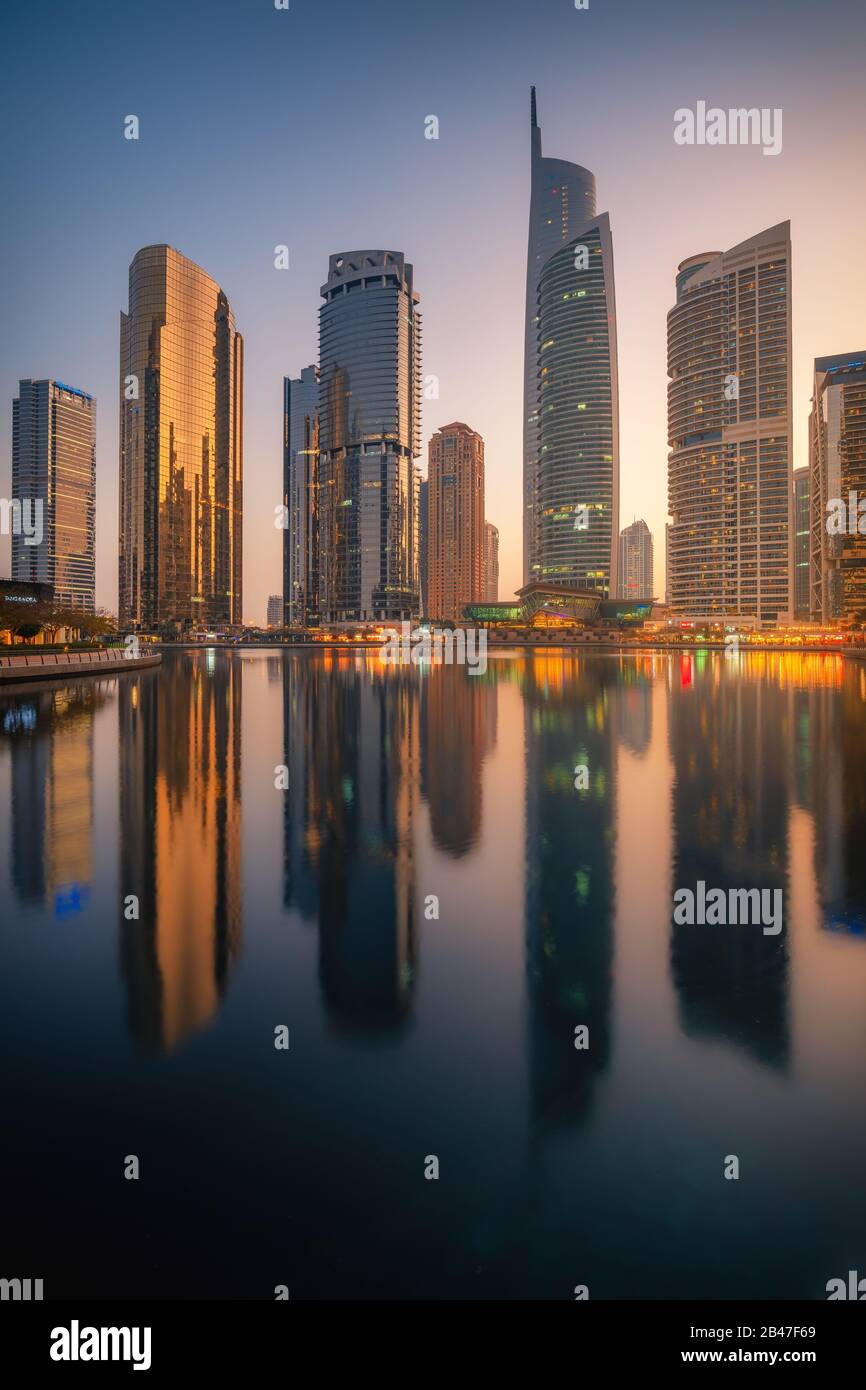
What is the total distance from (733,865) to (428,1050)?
6853mm

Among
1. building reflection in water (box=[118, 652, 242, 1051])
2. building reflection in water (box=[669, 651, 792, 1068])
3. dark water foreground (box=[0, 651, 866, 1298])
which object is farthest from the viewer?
building reflection in water (box=[118, 652, 242, 1051])

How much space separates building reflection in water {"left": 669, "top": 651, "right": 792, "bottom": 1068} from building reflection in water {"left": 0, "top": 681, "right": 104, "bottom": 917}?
7690mm

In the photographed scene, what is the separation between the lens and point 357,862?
11039mm

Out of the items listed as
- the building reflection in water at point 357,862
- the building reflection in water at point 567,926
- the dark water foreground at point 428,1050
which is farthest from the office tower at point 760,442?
the dark water foreground at point 428,1050

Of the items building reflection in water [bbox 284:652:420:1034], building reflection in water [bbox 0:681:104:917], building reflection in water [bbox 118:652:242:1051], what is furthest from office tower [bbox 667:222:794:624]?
building reflection in water [bbox 118:652:242:1051]

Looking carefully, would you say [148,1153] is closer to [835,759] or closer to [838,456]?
[835,759]

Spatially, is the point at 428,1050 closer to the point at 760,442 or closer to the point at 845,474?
the point at 760,442

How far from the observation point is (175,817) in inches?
538

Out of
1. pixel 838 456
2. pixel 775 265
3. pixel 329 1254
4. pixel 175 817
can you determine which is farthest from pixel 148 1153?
pixel 775 265

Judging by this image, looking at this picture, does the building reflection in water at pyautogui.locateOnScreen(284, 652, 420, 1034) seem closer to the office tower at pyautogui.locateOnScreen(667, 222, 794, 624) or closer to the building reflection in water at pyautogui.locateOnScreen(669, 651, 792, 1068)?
the building reflection in water at pyautogui.locateOnScreen(669, 651, 792, 1068)

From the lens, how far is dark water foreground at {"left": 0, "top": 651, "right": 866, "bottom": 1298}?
4.02 meters

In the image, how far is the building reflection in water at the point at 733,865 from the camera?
648cm

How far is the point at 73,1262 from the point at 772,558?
8536 inches

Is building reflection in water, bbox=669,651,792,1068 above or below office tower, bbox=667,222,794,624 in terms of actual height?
below
